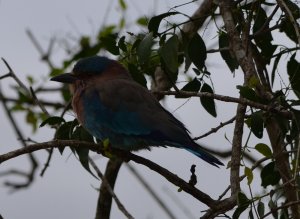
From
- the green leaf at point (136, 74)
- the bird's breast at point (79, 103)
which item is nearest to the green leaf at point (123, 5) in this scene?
Result: the bird's breast at point (79, 103)

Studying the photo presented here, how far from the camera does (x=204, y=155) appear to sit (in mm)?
4941

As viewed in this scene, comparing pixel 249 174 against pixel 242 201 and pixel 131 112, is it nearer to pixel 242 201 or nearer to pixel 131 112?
pixel 242 201

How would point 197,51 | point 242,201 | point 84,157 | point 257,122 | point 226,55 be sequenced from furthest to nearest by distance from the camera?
point 226,55, point 84,157, point 197,51, point 257,122, point 242,201

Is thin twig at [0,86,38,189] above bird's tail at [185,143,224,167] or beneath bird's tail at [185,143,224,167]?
above

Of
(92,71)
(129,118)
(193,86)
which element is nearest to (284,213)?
(193,86)

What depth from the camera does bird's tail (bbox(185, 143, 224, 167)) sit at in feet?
15.8

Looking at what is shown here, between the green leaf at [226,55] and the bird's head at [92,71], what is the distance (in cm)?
92

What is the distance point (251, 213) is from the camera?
4.25 m

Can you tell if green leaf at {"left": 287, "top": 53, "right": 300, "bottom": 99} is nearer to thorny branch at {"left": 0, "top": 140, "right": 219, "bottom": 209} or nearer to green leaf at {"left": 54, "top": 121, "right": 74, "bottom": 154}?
thorny branch at {"left": 0, "top": 140, "right": 219, "bottom": 209}

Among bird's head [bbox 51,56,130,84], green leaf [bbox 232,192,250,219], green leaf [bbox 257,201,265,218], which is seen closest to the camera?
green leaf [bbox 232,192,250,219]

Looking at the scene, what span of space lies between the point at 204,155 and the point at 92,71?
5.22 ft

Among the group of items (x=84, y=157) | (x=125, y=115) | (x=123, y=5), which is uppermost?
(x=123, y=5)

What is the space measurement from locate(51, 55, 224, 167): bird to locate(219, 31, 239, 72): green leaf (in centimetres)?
52

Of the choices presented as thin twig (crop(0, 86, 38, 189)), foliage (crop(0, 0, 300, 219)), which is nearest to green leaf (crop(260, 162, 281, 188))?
foliage (crop(0, 0, 300, 219))
